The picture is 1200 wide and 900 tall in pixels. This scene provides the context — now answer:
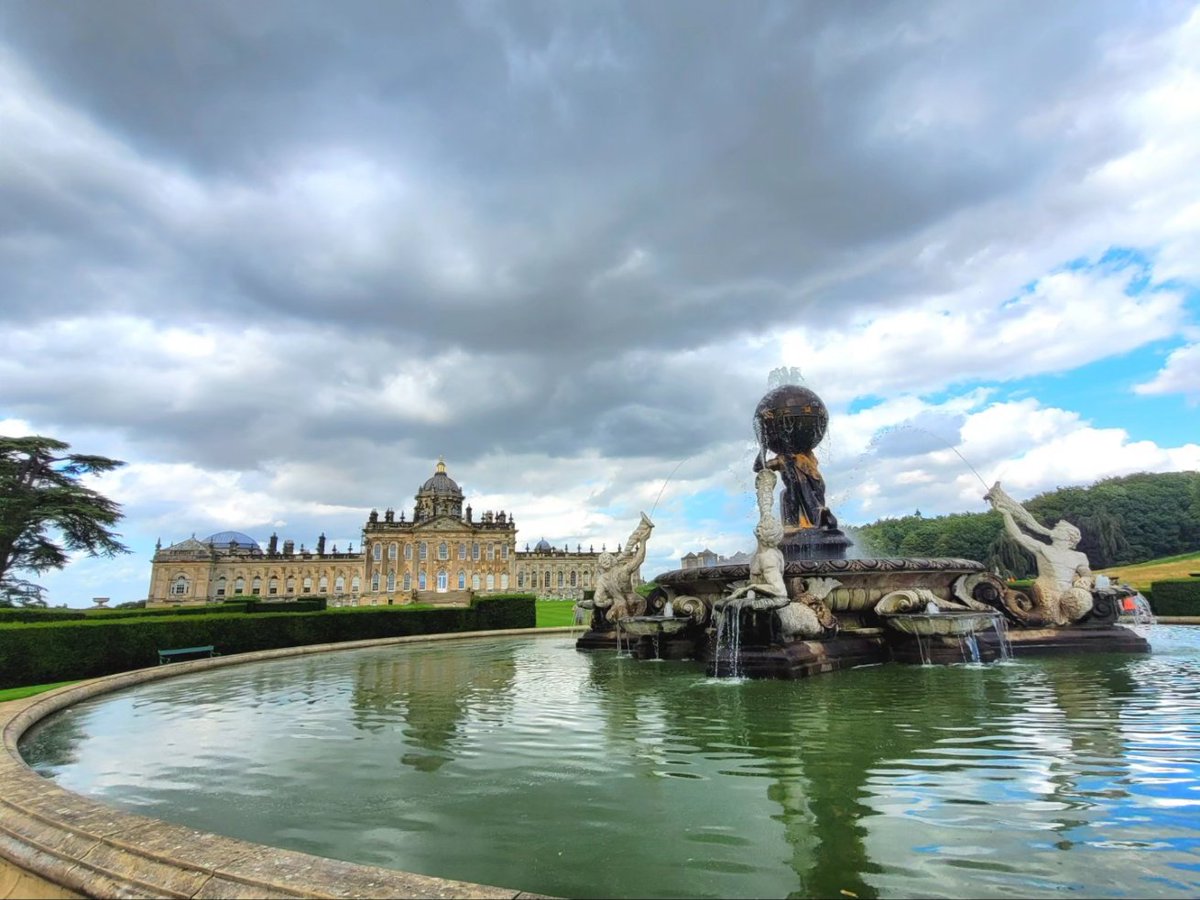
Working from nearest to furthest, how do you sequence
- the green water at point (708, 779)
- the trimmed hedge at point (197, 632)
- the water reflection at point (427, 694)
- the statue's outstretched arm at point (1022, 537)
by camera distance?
the green water at point (708, 779) < the water reflection at point (427, 694) < the statue's outstretched arm at point (1022, 537) < the trimmed hedge at point (197, 632)

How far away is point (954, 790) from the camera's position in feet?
14.6

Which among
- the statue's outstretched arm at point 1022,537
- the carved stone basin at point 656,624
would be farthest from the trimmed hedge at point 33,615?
the statue's outstretched arm at point 1022,537

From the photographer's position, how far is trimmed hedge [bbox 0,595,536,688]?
496 inches

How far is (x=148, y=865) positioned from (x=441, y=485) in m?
104

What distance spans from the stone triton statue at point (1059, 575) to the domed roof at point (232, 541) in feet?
351

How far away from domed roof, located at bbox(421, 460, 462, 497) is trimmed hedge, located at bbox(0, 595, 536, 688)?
80355 millimetres

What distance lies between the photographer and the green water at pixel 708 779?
3365 mm

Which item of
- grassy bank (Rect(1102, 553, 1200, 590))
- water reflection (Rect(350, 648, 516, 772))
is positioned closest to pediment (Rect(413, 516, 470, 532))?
grassy bank (Rect(1102, 553, 1200, 590))

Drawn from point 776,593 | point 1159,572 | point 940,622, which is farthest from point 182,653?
point 1159,572

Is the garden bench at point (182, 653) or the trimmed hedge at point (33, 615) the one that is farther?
the trimmed hedge at point (33, 615)

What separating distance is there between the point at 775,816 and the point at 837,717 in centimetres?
321

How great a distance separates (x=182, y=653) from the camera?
51.3ft

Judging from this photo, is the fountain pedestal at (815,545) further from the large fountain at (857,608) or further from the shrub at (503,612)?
the shrub at (503,612)

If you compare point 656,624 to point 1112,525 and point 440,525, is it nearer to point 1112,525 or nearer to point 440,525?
point 1112,525
